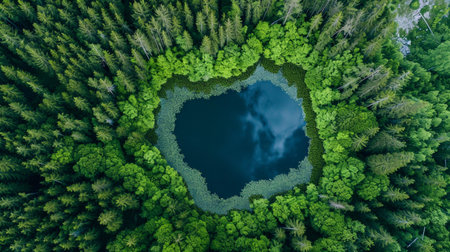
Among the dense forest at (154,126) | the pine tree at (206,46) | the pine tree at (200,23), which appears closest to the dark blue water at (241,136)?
the dense forest at (154,126)

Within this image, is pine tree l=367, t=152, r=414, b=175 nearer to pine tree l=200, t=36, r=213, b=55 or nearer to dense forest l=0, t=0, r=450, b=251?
dense forest l=0, t=0, r=450, b=251

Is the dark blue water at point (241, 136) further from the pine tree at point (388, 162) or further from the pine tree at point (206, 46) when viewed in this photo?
the pine tree at point (388, 162)

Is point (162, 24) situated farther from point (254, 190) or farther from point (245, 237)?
point (245, 237)

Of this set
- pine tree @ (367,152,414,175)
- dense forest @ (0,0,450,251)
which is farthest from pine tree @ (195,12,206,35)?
pine tree @ (367,152,414,175)

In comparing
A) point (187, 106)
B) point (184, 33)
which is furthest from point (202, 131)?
point (184, 33)

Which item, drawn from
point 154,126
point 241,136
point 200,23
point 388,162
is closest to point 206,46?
point 200,23

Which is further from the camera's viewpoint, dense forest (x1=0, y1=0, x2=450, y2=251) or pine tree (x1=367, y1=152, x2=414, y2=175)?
dense forest (x1=0, y1=0, x2=450, y2=251)
